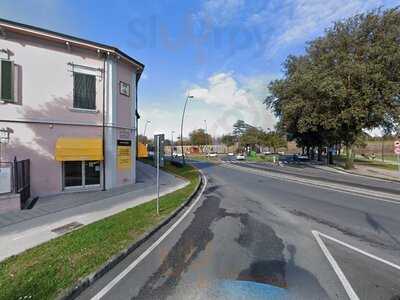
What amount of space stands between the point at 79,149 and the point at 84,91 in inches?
119

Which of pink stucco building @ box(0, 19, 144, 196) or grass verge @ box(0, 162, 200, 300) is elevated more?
pink stucco building @ box(0, 19, 144, 196)

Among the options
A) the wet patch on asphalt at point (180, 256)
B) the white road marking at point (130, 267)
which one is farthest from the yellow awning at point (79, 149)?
the white road marking at point (130, 267)

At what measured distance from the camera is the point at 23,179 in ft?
35.2

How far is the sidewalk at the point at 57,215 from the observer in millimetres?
6262

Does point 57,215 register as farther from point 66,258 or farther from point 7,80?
point 7,80

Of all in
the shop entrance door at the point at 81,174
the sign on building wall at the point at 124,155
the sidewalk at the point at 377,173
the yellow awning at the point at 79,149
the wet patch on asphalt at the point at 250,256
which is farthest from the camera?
the sidewalk at the point at 377,173

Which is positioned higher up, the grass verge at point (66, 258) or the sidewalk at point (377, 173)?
the grass verge at point (66, 258)

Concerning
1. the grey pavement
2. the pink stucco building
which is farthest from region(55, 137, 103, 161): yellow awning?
the grey pavement

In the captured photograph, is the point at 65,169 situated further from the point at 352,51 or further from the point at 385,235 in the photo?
the point at 352,51

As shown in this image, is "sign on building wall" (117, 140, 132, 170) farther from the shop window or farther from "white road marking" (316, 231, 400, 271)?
"white road marking" (316, 231, 400, 271)

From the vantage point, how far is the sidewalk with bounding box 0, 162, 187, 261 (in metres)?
6.26

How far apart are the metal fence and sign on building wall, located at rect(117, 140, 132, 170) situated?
4382mm

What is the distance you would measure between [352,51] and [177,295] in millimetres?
29974

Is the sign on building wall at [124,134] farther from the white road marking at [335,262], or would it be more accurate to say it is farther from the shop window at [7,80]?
the white road marking at [335,262]
